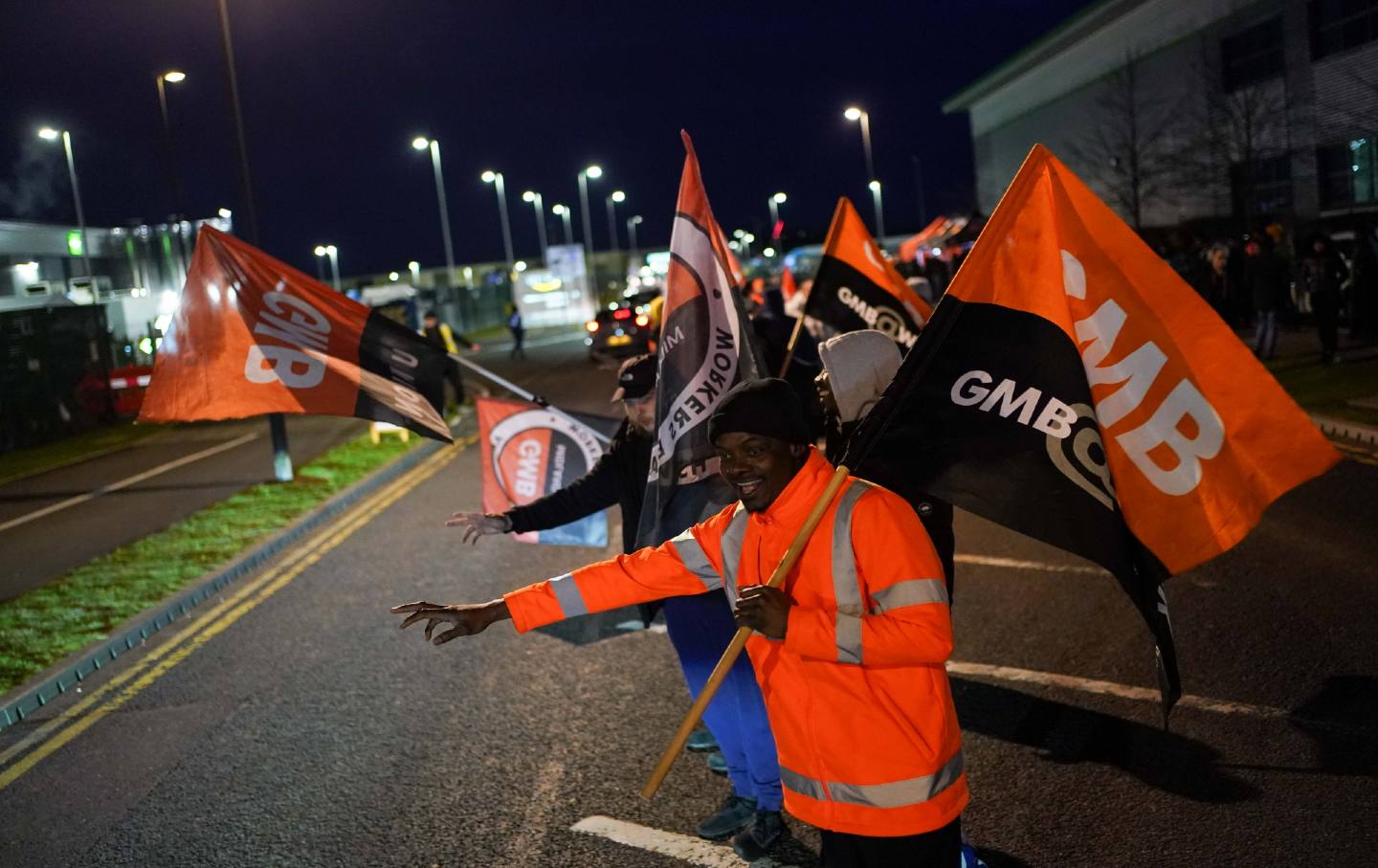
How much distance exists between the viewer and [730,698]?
4586 millimetres

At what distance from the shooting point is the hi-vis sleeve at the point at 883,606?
285cm

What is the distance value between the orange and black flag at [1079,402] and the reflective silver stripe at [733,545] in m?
0.40

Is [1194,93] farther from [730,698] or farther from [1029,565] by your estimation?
[730,698]

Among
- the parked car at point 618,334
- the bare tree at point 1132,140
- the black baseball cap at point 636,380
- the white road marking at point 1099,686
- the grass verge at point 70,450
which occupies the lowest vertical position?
the white road marking at point 1099,686

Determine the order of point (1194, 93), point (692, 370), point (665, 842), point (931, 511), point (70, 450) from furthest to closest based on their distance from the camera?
point (1194, 93), point (70, 450), point (692, 370), point (665, 842), point (931, 511)

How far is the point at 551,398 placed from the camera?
2427cm

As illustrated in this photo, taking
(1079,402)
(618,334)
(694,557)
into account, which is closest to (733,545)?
(694,557)

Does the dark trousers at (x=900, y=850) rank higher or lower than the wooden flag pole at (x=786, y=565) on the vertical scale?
lower

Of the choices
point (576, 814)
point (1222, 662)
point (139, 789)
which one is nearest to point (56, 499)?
point (139, 789)

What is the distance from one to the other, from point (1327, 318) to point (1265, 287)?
35.0 inches

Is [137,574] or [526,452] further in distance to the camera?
[137,574]

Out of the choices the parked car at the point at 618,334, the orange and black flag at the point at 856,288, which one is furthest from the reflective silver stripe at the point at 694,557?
the parked car at the point at 618,334

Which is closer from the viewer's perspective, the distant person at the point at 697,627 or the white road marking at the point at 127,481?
the distant person at the point at 697,627

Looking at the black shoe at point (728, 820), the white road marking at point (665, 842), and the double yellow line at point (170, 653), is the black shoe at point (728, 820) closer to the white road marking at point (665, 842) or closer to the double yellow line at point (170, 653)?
the white road marking at point (665, 842)
